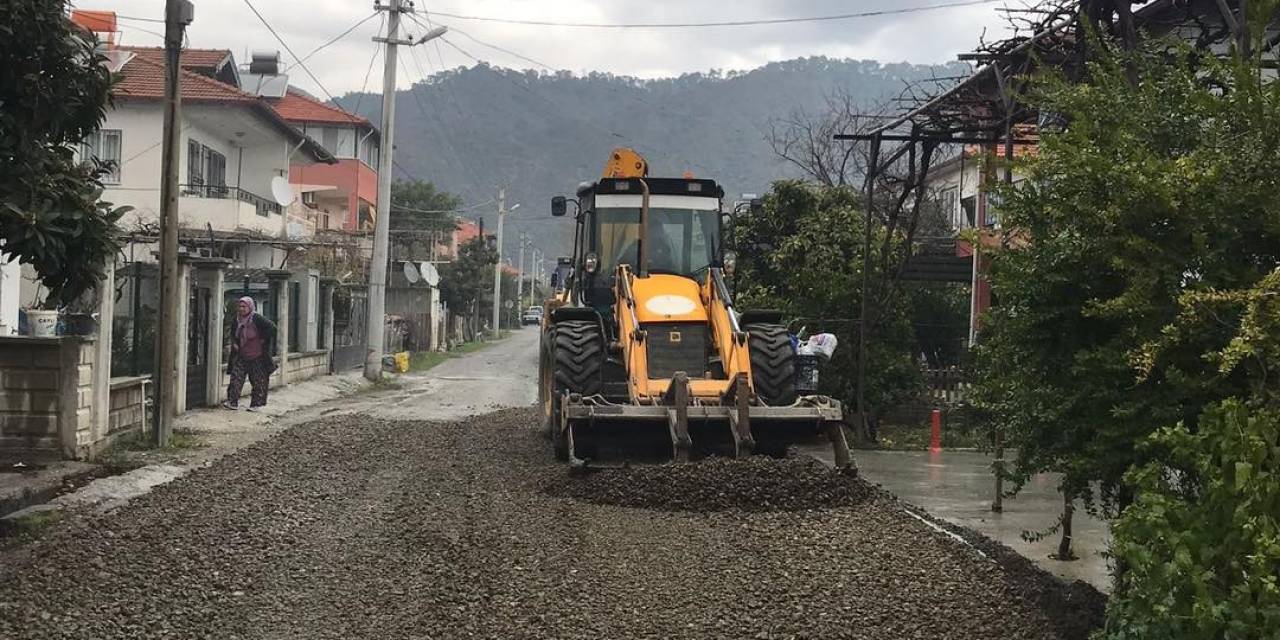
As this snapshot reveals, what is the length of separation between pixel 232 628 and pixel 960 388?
15.9 m

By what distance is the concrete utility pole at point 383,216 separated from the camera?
2902cm

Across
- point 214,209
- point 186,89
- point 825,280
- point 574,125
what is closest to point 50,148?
point 825,280

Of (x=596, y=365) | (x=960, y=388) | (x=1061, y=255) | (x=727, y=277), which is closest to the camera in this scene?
(x=1061, y=255)

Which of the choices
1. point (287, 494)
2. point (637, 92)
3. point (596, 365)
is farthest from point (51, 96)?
point (637, 92)

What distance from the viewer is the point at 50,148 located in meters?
9.34

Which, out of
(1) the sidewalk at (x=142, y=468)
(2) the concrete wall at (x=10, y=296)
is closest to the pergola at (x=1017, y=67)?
(1) the sidewalk at (x=142, y=468)

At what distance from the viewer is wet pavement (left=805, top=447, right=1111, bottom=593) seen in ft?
29.6

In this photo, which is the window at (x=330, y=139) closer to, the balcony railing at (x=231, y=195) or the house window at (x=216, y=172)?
the balcony railing at (x=231, y=195)

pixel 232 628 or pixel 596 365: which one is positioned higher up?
pixel 596 365

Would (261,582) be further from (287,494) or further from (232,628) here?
(287,494)

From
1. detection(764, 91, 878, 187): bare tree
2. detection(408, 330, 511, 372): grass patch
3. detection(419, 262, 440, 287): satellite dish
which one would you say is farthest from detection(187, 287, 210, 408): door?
detection(764, 91, 878, 187): bare tree

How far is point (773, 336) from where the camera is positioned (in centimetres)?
1323

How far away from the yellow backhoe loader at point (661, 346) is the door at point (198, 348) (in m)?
6.30

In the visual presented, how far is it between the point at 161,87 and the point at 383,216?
23.9 ft
